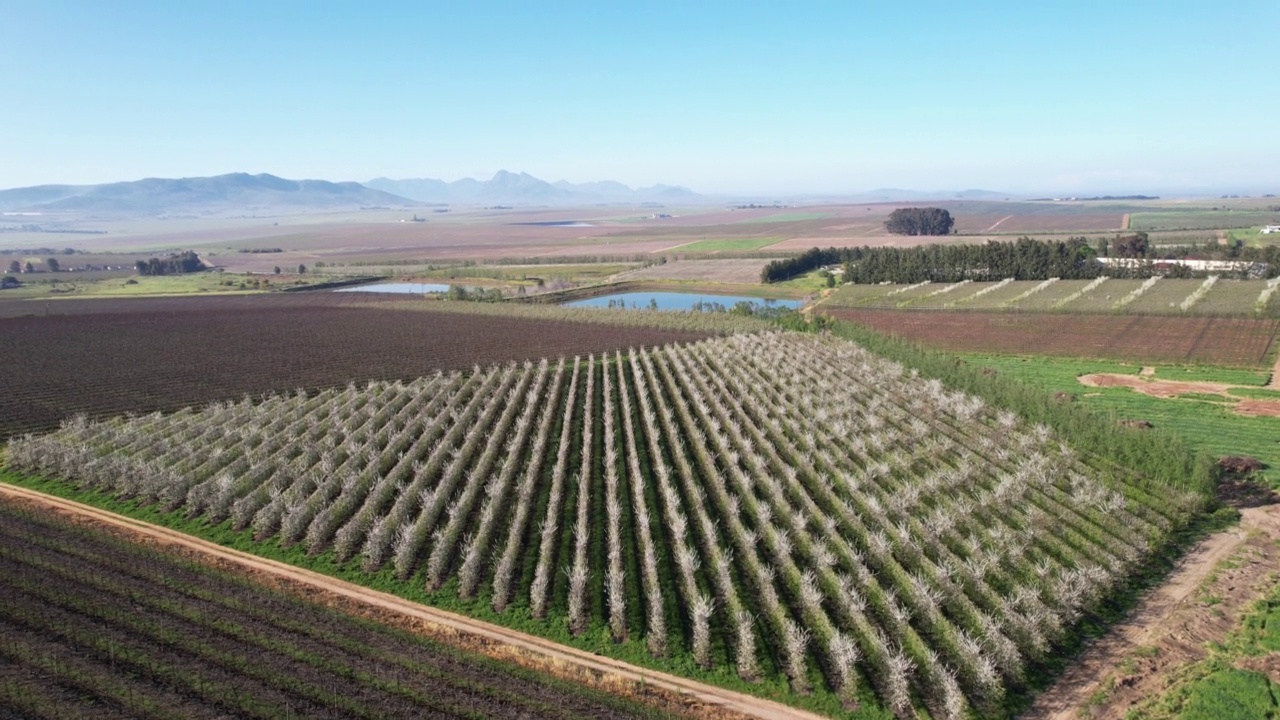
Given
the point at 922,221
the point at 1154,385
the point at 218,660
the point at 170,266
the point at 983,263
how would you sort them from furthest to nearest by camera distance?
the point at 922,221
the point at 170,266
the point at 983,263
the point at 1154,385
the point at 218,660

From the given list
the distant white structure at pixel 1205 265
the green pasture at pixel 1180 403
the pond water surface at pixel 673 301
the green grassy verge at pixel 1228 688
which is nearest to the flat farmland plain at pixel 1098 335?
the green pasture at pixel 1180 403

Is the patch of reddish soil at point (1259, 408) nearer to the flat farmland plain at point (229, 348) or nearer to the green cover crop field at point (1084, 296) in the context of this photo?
the green cover crop field at point (1084, 296)

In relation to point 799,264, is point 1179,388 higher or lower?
lower

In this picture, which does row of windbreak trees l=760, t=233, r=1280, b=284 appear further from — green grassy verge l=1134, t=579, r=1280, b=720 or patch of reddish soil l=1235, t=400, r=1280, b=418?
green grassy verge l=1134, t=579, r=1280, b=720

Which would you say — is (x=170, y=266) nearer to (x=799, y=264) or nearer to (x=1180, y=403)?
(x=799, y=264)

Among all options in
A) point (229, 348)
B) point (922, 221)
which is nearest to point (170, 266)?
point (229, 348)

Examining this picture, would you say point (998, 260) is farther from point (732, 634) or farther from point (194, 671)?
point (194, 671)
